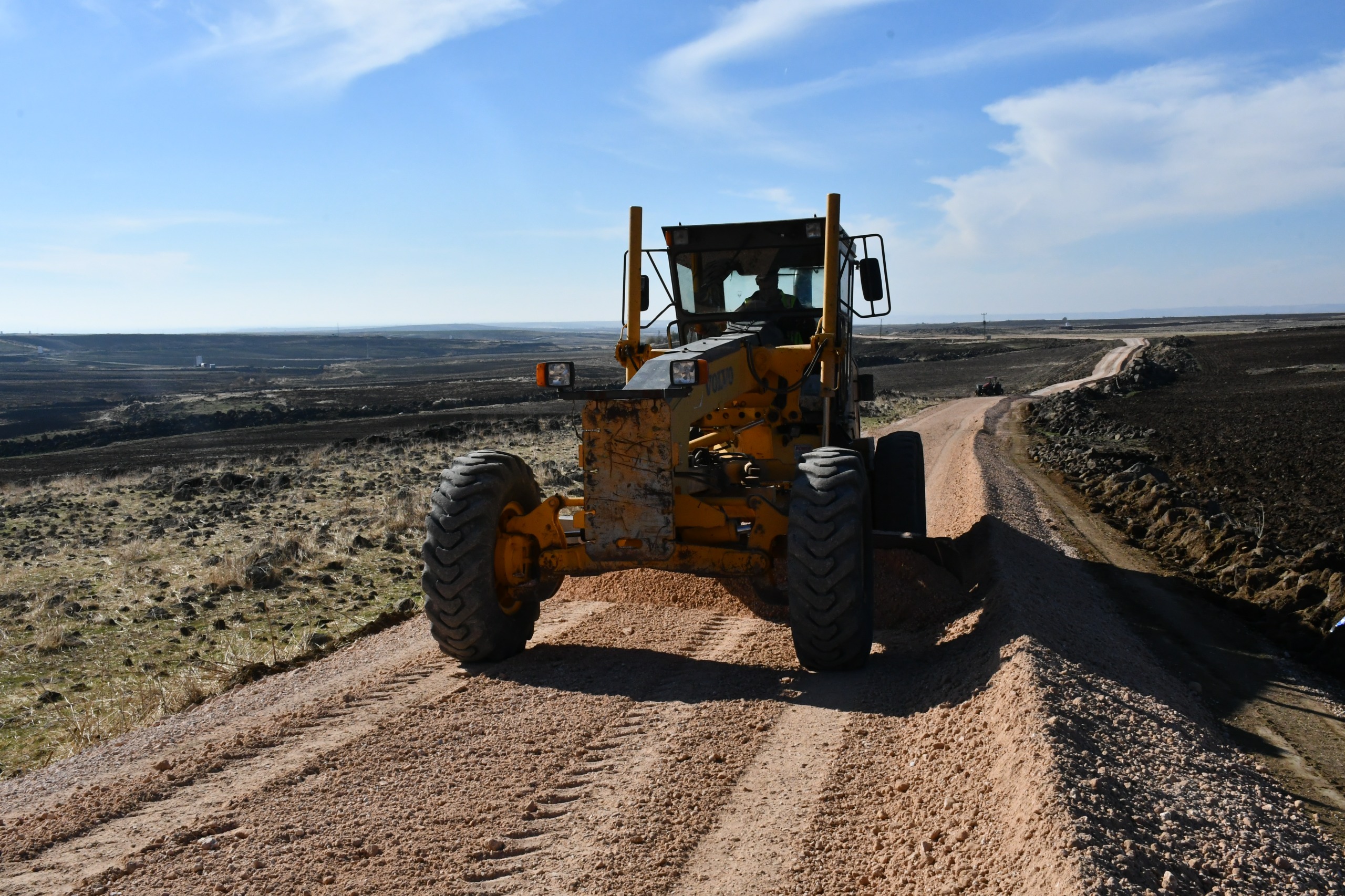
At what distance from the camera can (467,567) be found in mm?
7523

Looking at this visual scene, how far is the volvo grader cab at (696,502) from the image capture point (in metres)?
7.00

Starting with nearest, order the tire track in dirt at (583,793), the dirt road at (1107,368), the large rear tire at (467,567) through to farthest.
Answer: the tire track in dirt at (583,793), the large rear tire at (467,567), the dirt road at (1107,368)

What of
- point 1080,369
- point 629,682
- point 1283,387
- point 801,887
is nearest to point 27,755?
point 629,682

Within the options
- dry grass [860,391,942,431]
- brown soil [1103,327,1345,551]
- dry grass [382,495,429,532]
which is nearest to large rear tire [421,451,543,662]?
dry grass [382,495,429,532]

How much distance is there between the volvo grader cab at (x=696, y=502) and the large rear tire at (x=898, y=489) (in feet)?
2.91

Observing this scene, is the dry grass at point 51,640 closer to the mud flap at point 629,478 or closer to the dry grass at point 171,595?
the dry grass at point 171,595

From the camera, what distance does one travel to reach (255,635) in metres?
10.2

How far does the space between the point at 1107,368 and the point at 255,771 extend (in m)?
58.4

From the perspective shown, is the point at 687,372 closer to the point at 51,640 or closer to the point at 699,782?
the point at 699,782

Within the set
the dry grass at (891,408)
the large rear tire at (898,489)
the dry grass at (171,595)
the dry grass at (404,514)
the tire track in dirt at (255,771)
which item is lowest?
the dry grass at (891,408)

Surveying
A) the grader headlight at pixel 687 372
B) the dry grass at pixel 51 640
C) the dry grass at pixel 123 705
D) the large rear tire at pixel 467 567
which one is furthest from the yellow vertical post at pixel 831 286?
the dry grass at pixel 51 640

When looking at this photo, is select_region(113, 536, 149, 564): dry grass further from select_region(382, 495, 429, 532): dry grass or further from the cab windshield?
the cab windshield

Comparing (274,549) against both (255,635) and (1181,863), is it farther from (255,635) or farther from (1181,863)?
(1181,863)

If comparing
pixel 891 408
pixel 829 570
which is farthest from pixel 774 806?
pixel 891 408
